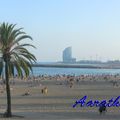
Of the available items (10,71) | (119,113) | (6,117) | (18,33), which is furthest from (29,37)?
(119,113)

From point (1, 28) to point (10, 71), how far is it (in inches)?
126

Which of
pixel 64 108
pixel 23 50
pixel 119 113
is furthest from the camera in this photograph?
pixel 64 108

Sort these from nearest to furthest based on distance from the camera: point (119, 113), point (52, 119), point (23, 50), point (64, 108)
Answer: point (52, 119)
point (23, 50)
point (119, 113)
point (64, 108)

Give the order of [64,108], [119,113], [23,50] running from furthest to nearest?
[64,108] → [119,113] → [23,50]

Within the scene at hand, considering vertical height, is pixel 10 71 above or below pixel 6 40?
below

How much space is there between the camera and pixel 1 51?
104 ft

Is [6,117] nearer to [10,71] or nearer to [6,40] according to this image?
[10,71]

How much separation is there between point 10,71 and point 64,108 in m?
8.71

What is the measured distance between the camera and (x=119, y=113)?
114 feet

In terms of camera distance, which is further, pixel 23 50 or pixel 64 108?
pixel 64 108

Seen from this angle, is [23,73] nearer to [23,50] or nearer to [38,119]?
[23,50]

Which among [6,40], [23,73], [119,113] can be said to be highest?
[6,40]

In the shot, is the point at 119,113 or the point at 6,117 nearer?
the point at 6,117

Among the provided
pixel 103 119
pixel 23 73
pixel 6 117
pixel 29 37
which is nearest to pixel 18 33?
pixel 29 37
